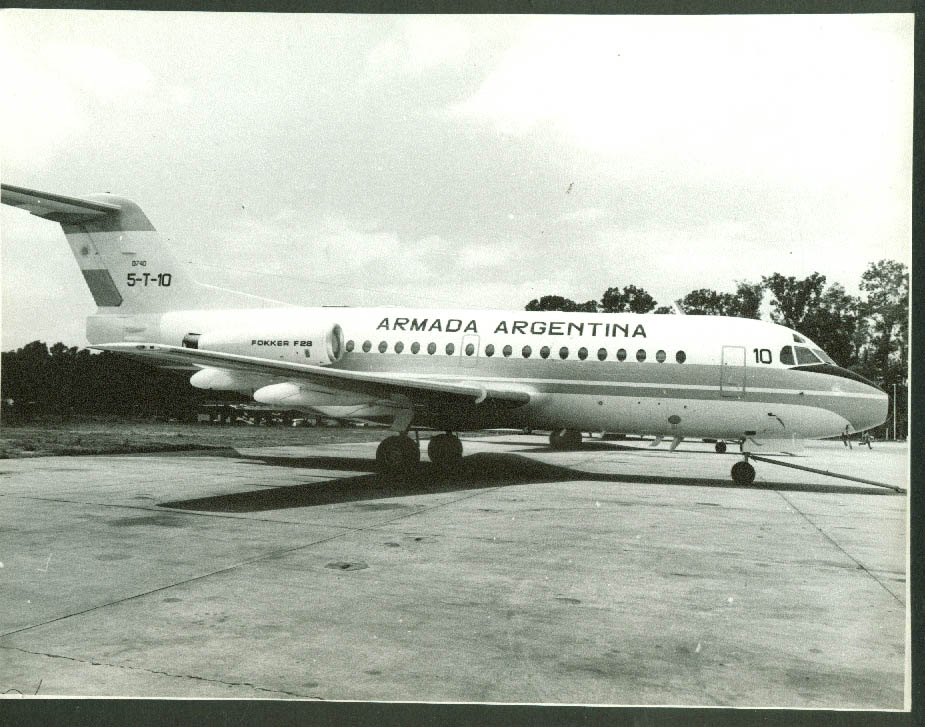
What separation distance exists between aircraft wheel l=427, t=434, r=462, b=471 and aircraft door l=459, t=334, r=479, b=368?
97.7 inches

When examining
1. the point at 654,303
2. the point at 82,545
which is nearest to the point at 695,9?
the point at 82,545

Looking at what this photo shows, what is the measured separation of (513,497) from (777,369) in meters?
6.23

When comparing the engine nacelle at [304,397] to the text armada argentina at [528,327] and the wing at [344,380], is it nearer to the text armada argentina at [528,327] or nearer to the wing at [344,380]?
the wing at [344,380]

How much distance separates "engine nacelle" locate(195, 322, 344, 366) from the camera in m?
15.3

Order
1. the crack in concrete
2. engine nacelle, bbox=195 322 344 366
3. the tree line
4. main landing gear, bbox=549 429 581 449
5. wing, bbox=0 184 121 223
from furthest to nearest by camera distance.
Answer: main landing gear, bbox=549 429 581 449
the tree line
engine nacelle, bbox=195 322 344 366
wing, bbox=0 184 121 223
the crack in concrete

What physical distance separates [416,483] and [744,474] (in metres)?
7.01

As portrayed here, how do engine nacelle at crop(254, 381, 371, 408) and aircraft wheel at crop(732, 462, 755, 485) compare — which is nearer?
engine nacelle at crop(254, 381, 371, 408)

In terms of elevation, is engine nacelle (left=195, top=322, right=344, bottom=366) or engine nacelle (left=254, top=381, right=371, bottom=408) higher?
engine nacelle (left=195, top=322, right=344, bottom=366)

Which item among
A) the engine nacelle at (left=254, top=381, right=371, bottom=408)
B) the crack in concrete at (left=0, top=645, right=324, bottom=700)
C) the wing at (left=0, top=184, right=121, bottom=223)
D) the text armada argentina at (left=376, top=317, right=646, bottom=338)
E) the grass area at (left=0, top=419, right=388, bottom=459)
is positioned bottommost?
the crack in concrete at (left=0, top=645, right=324, bottom=700)

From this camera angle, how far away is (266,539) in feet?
25.8

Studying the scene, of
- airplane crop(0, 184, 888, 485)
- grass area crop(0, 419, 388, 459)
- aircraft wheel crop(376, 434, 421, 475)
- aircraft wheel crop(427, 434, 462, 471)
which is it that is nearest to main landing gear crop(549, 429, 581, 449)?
grass area crop(0, 419, 388, 459)

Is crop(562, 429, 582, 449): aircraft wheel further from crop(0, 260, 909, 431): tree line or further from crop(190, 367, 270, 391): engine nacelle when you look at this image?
crop(190, 367, 270, 391): engine nacelle

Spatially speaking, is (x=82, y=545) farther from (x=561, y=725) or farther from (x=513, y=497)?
(x=513, y=497)

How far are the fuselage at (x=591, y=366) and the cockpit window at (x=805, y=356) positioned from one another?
2 centimetres
